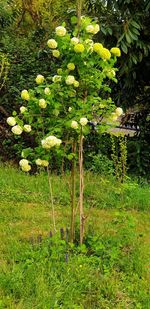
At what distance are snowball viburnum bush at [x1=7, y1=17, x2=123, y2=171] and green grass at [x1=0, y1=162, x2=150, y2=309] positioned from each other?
732 millimetres

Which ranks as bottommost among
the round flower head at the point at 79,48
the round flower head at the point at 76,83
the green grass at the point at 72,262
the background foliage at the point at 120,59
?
the green grass at the point at 72,262

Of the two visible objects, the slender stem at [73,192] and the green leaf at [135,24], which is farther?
the green leaf at [135,24]

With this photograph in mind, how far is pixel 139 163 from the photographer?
686 centimetres

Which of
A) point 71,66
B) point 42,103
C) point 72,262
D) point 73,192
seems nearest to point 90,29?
→ point 71,66

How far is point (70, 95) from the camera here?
353cm

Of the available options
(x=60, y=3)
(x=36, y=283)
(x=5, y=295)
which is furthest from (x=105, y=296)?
(x=60, y=3)

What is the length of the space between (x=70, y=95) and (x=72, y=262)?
1.25 metres

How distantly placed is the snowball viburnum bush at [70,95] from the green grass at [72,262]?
0.73 meters

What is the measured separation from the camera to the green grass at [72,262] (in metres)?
3.09

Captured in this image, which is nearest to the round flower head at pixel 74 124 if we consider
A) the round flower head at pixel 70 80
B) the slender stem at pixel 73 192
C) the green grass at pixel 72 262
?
the round flower head at pixel 70 80

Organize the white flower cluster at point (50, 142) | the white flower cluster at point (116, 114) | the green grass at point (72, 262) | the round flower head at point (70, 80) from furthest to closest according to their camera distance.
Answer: the white flower cluster at point (116, 114), the round flower head at point (70, 80), the white flower cluster at point (50, 142), the green grass at point (72, 262)

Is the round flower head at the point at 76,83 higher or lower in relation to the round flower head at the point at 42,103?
higher

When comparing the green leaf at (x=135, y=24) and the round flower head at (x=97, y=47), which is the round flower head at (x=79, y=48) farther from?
the green leaf at (x=135, y=24)

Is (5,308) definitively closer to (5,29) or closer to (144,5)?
(144,5)
